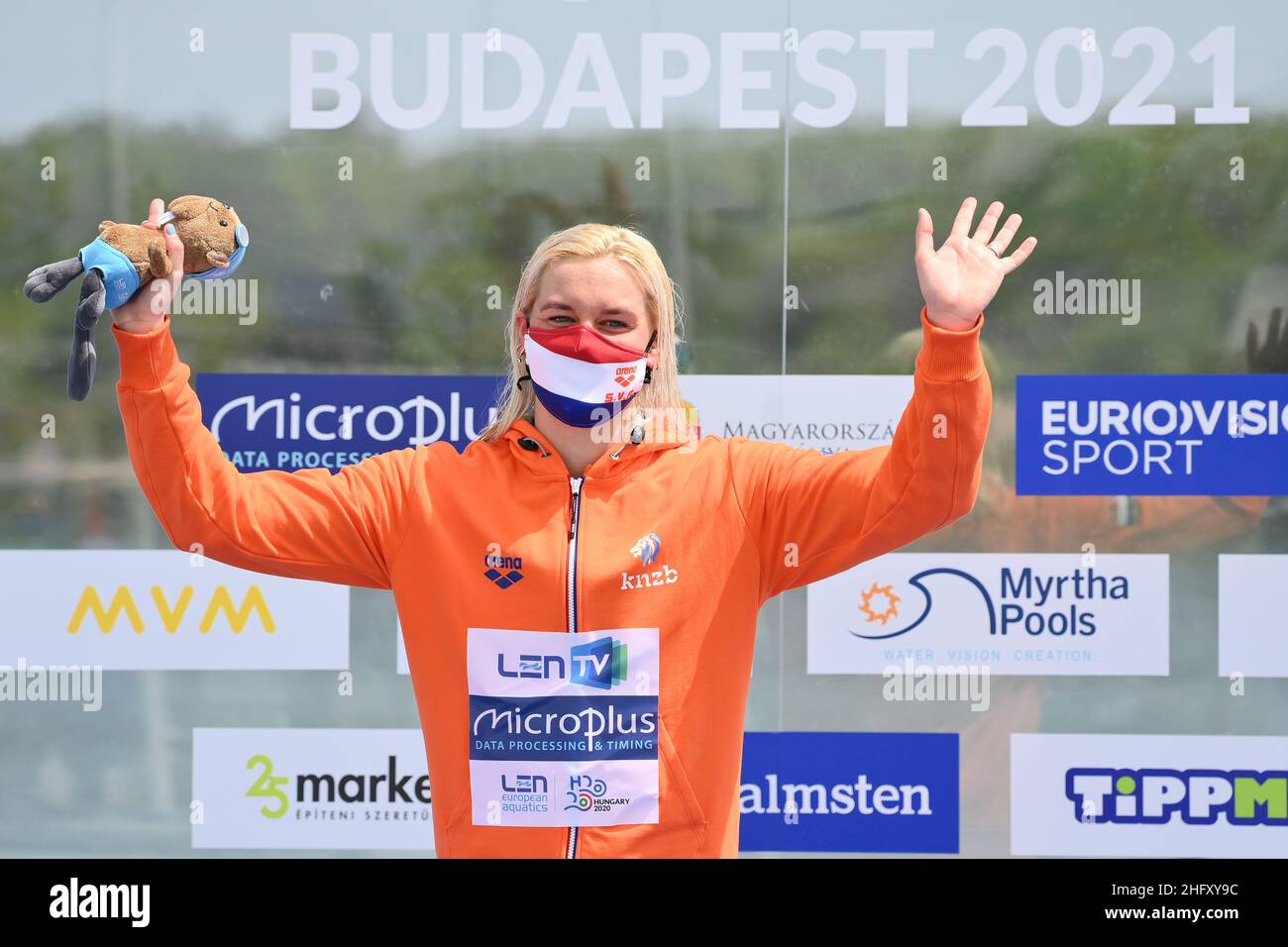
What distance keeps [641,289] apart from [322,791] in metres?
2.09

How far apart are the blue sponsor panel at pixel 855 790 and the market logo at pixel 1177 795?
37 centimetres

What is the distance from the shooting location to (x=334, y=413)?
3469mm

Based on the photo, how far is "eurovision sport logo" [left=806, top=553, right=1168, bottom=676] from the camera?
3.46m

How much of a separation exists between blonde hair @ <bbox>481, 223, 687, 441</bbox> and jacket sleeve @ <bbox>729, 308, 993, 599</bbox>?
17cm

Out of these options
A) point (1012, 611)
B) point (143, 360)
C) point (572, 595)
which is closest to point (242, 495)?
point (143, 360)

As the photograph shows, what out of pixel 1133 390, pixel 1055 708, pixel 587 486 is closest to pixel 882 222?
pixel 1133 390

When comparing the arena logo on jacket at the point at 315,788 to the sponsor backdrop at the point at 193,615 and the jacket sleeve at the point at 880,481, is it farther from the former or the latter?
the jacket sleeve at the point at 880,481

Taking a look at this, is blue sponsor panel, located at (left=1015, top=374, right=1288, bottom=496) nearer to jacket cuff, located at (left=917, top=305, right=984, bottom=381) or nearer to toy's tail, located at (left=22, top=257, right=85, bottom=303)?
jacket cuff, located at (left=917, top=305, right=984, bottom=381)

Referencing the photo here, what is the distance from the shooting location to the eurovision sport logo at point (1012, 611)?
11.3ft

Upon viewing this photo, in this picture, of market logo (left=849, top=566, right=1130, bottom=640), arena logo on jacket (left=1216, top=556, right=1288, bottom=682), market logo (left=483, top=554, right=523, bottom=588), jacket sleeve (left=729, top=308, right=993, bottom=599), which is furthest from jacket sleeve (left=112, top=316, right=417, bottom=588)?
arena logo on jacket (left=1216, top=556, right=1288, bottom=682)

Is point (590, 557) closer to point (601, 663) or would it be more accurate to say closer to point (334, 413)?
point (601, 663)

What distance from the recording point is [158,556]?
3.51 meters

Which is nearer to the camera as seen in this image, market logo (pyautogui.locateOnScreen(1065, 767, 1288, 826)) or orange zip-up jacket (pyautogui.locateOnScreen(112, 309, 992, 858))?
orange zip-up jacket (pyautogui.locateOnScreen(112, 309, 992, 858))
